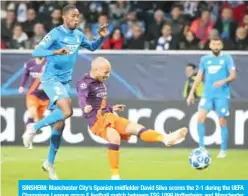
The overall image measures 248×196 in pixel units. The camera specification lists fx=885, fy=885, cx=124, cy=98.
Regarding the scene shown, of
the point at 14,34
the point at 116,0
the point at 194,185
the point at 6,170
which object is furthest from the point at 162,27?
the point at 194,185

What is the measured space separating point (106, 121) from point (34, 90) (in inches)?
211

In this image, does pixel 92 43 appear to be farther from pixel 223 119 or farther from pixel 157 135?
pixel 223 119

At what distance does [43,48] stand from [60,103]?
784 millimetres

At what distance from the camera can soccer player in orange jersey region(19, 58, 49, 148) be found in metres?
16.0

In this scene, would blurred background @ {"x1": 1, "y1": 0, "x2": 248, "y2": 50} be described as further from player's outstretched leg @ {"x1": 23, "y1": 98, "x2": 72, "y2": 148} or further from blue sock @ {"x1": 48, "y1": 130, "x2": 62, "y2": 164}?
blue sock @ {"x1": 48, "y1": 130, "x2": 62, "y2": 164}

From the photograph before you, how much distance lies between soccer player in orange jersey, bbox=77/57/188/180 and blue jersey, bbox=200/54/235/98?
4070mm

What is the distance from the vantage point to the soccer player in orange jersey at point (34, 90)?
1600cm

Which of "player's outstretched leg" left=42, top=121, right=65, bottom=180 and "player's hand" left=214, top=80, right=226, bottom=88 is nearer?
"player's outstretched leg" left=42, top=121, right=65, bottom=180

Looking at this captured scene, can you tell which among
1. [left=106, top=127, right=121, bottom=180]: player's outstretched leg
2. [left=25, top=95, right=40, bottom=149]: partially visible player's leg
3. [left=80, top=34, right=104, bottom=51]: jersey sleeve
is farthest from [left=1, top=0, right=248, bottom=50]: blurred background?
[left=106, top=127, right=121, bottom=180]: player's outstretched leg

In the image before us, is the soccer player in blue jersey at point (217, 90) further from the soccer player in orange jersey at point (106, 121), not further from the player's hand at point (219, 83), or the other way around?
the soccer player in orange jersey at point (106, 121)

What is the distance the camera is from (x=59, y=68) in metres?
12.1

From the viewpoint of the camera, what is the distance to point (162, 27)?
729 inches

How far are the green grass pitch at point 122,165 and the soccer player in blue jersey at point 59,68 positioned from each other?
643mm

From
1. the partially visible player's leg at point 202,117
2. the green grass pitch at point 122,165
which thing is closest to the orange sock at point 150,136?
the green grass pitch at point 122,165
